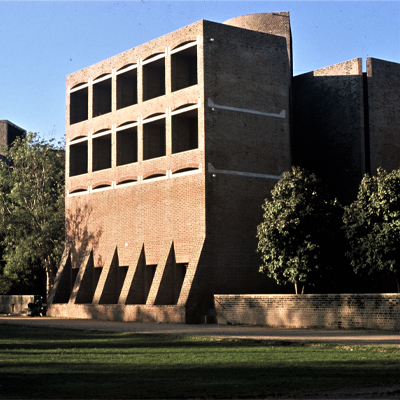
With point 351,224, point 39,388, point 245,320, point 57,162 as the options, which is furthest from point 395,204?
point 57,162

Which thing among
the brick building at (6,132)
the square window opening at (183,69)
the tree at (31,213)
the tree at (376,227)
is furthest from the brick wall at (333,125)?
the brick building at (6,132)

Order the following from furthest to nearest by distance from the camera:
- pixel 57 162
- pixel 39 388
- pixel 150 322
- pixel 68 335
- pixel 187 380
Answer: pixel 57 162
pixel 150 322
pixel 68 335
pixel 187 380
pixel 39 388

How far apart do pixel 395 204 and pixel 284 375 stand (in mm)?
18081

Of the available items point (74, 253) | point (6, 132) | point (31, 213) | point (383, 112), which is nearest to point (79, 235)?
point (74, 253)

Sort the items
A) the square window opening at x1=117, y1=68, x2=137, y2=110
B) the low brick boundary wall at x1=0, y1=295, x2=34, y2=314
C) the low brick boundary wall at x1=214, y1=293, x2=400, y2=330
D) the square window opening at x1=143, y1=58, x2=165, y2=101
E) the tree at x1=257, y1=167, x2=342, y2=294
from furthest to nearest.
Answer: the low brick boundary wall at x1=0, y1=295, x2=34, y2=314 → the square window opening at x1=117, y1=68, x2=137, y2=110 → the square window opening at x1=143, y1=58, x2=165, y2=101 → the tree at x1=257, y1=167, x2=342, y2=294 → the low brick boundary wall at x1=214, y1=293, x2=400, y2=330

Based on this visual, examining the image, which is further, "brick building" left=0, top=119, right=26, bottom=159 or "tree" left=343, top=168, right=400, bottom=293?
"brick building" left=0, top=119, right=26, bottom=159

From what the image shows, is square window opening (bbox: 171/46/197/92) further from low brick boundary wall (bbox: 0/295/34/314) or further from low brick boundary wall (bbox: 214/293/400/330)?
low brick boundary wall (bbox: 0/295/34/314)

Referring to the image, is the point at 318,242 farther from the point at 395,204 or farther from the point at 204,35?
the point at 204,35

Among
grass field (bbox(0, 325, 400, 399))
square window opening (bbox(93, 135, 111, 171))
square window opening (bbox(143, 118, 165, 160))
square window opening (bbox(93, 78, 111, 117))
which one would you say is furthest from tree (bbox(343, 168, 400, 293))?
square window opening (bbox(93, 78, 111, 117))

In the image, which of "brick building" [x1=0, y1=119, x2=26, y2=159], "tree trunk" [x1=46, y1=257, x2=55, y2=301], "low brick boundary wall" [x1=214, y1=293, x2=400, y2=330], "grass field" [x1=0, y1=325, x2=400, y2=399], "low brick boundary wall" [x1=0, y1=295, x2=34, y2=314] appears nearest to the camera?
"grass field" [x1=0, y1=325, x2=400, y2=399]

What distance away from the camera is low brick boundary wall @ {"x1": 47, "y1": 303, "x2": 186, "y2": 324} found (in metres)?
30.8

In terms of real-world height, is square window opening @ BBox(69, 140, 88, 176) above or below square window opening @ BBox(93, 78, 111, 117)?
below

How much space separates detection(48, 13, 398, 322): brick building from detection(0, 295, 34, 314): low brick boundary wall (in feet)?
5.06

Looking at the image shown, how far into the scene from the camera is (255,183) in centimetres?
3478
